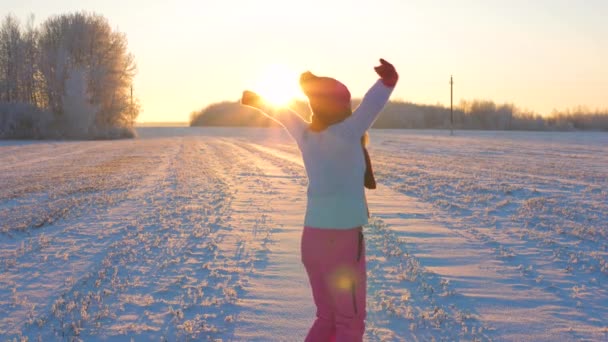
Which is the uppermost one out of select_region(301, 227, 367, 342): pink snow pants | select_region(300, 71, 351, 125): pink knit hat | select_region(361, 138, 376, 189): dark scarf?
select_region(300, 71, 351, 125): pink knit hat

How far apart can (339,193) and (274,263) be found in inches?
134

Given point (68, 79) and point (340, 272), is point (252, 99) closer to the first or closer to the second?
point (340, 272)

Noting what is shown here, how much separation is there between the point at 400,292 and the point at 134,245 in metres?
3.59

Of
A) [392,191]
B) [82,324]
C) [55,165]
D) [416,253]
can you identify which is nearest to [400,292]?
[416,253]

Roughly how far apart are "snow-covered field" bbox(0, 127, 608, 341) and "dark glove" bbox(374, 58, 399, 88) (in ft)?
6.65

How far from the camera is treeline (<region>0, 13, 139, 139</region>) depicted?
46188mm

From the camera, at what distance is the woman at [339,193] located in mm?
2752

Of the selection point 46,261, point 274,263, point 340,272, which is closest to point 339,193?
point 340,272

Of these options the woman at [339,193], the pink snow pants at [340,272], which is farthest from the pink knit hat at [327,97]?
the pink snow pants at [340,272]

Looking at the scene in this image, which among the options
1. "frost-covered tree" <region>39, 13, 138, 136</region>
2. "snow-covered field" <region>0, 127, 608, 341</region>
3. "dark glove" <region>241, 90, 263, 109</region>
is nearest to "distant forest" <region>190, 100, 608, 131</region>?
"frost-covered tree" <region>39, 13, 138, 136</region>

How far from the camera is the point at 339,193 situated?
2.80 m

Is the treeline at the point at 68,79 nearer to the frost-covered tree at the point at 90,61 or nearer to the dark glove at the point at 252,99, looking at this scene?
the frost-covered tree at the point at 90,61

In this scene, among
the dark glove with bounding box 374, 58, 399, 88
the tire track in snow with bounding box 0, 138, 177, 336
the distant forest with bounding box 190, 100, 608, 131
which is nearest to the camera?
the dark glove with bounding box 374, 58, 399, 88

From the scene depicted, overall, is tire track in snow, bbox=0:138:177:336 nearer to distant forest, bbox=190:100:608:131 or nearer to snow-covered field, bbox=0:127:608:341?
snow-covered field, bbox=0:127:608:341
